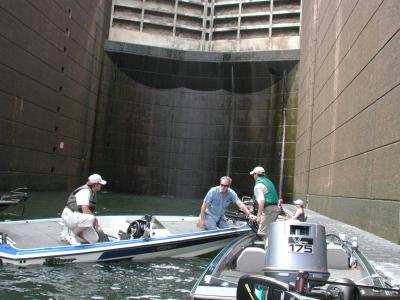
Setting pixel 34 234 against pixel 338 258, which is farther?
pixel 34 234

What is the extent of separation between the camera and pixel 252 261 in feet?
16.0

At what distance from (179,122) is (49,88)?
28.6ft

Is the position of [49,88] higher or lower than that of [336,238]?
higher

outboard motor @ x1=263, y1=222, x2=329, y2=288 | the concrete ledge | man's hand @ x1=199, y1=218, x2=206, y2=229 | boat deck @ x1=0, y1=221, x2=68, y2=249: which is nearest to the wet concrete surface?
outboard motor @ x1=263, y1=222, x2=329, y2=288

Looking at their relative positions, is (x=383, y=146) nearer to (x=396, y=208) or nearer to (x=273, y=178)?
(x=396, y=208)

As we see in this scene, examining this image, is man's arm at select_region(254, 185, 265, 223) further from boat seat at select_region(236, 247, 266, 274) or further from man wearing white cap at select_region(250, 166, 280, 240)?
boat seat at select_region(236, 247, 266, 274)

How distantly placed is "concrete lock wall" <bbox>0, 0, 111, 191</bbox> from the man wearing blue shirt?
13.1 metres

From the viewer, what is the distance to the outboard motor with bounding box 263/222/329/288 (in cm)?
416

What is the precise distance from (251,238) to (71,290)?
2457mm

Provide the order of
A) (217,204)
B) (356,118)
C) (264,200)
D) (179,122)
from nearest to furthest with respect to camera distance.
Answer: (264,200)
(217,204)
(356,118)
(179,122)

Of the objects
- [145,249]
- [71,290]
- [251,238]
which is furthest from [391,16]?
[71,290]

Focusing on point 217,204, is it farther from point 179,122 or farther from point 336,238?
point 179,122

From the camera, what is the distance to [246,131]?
94.0 feet

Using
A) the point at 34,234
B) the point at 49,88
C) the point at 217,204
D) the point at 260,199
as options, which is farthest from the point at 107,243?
the point at 49,88
